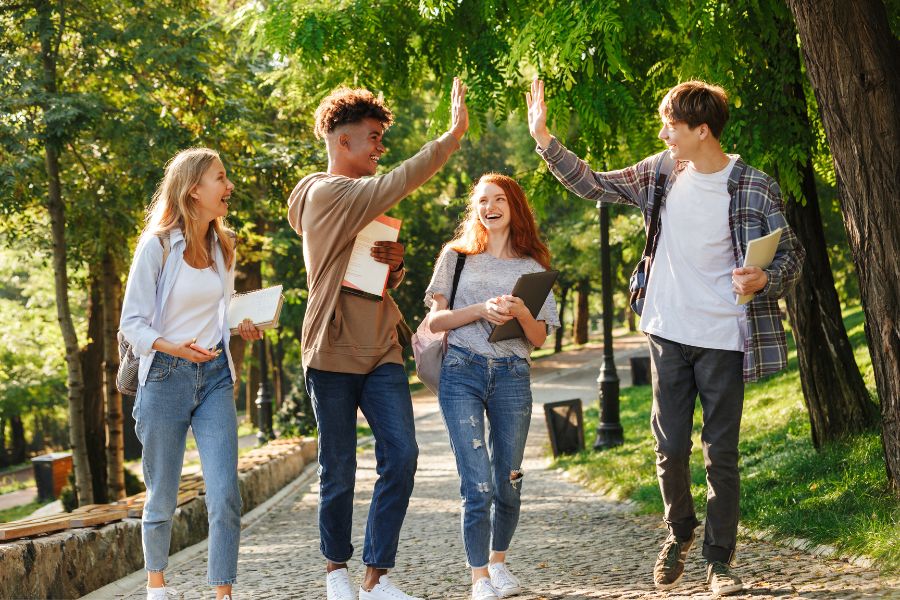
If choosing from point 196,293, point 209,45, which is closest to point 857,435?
point 196,293

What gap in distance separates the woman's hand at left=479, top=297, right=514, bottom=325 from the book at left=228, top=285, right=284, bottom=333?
36.0 inches

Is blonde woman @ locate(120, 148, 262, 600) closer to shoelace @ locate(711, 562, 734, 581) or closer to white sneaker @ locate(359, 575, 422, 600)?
white sneaker @ locate(359, 575, 422, 600)

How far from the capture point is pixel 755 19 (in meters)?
6.84

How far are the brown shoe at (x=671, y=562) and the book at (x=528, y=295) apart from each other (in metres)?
1.18

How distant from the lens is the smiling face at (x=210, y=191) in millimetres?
4637

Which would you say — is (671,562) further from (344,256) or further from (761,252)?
(344,256)

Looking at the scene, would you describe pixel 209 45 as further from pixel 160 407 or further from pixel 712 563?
pixel 712 563

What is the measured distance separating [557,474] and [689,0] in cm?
658

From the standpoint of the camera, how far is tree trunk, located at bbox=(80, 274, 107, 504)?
15438mm

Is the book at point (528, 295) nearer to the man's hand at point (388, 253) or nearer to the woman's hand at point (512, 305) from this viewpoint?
the woman's hand at point (512, 305)

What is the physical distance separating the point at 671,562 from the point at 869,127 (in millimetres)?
Result: 2402

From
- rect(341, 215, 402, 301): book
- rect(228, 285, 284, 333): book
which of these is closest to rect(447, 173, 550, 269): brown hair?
rect(341, 215, 402, 301): book

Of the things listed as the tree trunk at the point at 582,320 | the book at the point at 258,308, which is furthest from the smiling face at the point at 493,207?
the tree trunk at the point at 582,320

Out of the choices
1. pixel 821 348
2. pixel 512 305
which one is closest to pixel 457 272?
pixel 512 305
